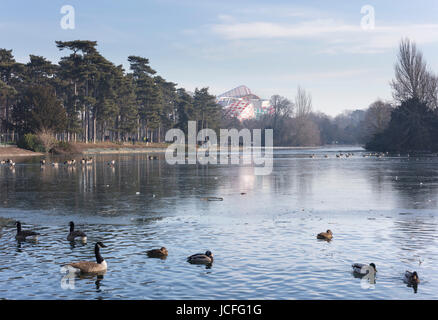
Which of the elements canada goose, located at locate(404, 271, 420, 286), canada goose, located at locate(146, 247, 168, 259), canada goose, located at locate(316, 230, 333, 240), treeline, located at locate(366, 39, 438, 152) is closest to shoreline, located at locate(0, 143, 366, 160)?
treeline, located at locate(366, 39, 438, 152)

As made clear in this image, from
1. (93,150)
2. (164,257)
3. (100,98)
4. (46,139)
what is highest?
(100,98)

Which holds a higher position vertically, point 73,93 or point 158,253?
point 73,93

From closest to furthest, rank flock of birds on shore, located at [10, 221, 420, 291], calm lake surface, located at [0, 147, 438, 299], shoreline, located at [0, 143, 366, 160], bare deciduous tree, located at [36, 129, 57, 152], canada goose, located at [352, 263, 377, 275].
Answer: calm lake surface, located at [0, 147, 438, 299] < flock of birds on shore, located at [10, 221, 420, 291] < canada goose, located at [352, 263, 377, 275] < shoreline, located at [0, 143, 366, 160] < bare deciduous tree, located at [36, 129, 57, 152]

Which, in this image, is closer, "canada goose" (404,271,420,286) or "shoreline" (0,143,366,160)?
"canada goose" (404,271,420,286)

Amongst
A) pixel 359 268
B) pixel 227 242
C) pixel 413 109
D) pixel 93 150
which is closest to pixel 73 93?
pixel 93 150

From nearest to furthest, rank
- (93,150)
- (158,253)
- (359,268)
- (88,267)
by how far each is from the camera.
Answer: (359,268) < (88,267) < (158,253) < (93,150)

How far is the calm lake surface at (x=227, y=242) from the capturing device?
40.1 feet

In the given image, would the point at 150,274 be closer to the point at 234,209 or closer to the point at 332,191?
the point at 234,209

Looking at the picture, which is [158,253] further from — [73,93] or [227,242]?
[73,93]

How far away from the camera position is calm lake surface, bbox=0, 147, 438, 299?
1223cm

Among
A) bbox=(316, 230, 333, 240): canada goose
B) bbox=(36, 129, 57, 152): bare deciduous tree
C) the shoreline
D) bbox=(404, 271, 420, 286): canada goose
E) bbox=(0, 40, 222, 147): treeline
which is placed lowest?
bbox=(404, 271, 420, 286): canada goose

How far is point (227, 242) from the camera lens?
17.1 meters

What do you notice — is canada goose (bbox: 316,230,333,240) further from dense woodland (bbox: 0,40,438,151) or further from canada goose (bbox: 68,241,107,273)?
dense woodland (bbox: 0,40,438,151)

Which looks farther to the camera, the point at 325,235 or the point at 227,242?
the point at 325,235
